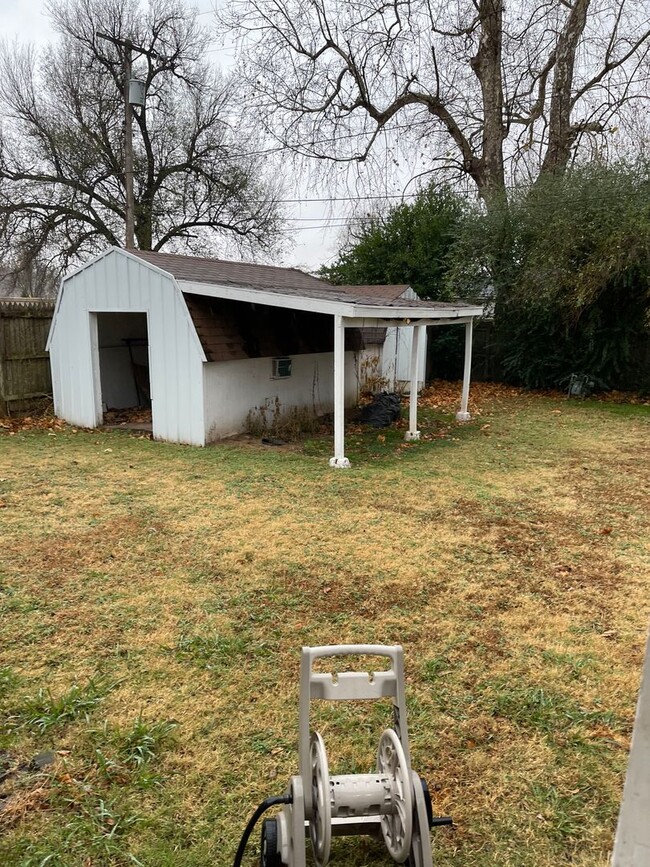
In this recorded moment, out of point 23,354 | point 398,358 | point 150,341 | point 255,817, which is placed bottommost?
point 255,817

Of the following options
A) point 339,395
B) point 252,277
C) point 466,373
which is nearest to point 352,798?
point 339,395

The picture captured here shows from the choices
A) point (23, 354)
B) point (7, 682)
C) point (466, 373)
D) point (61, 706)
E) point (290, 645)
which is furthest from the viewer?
point (466, 373)

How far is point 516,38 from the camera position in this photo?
16.6m

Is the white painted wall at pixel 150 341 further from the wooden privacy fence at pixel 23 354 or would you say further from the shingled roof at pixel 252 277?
the wooden privacy fence at pixel 23 354

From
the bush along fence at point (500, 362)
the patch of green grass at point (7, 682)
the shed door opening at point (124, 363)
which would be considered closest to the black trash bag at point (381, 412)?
the shed door opening at point (124, 363)

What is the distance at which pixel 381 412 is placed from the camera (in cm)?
1015

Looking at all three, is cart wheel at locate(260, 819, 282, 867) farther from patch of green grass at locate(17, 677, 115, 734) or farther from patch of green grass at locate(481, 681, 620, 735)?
patch of green grass at locate(481, 681, 620, 735)

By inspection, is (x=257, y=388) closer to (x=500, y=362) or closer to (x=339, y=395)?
(x=339, y=395)

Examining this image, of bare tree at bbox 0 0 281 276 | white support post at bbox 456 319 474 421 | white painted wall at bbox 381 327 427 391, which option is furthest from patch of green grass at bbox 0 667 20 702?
bare tree at bbox 0 0 281 276

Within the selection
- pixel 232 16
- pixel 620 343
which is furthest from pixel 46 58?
pixel 620 343

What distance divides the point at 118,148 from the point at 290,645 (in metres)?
19.2

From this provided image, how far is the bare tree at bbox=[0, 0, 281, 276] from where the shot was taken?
17.4 m

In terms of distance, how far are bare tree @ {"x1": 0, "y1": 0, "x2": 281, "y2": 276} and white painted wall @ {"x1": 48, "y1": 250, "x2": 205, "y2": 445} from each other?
10310 mm

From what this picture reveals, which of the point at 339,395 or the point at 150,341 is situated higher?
the point at 150,341
